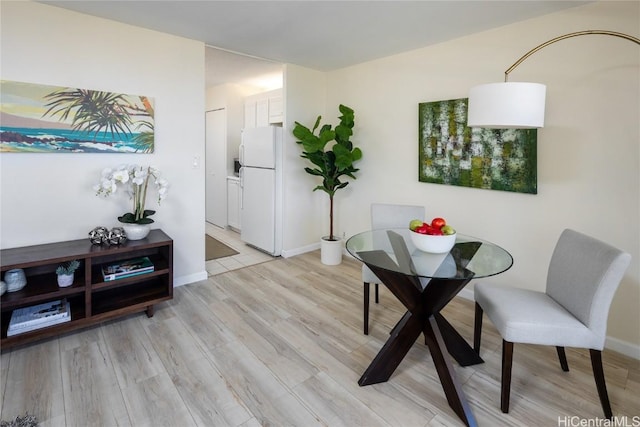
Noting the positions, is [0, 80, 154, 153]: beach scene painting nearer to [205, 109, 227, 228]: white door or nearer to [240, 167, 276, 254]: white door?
[240, 167, 276, 254]: white door

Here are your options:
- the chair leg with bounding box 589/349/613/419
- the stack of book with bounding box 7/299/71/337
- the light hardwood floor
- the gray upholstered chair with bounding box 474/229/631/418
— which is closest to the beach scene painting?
the stack of book with bounding box 7/299/71/337

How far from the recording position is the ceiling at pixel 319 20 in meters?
2.51

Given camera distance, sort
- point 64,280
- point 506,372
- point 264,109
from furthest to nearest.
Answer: point 264,109, point 64,280, point 506,372

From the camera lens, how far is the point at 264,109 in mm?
5090

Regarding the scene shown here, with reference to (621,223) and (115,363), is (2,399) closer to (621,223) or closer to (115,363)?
(115,363)

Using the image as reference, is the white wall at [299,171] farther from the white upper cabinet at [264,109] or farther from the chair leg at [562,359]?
the chair leg at [562,359]

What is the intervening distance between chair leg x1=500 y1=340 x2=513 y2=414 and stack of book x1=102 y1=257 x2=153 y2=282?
2.58m

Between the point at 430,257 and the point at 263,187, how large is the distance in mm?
2896

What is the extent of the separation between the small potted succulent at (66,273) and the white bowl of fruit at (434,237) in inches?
94.3

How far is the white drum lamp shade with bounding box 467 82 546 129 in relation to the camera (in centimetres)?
184

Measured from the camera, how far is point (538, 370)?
216 centimetres

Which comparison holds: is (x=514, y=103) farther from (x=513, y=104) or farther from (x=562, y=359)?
(x=562, y=359)

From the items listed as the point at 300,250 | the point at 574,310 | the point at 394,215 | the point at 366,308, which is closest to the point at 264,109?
the point at 300,250

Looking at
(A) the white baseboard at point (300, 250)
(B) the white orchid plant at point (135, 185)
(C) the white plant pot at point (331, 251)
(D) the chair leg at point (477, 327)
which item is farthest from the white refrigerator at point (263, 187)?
(D) the chair leg at point (477, 327)
